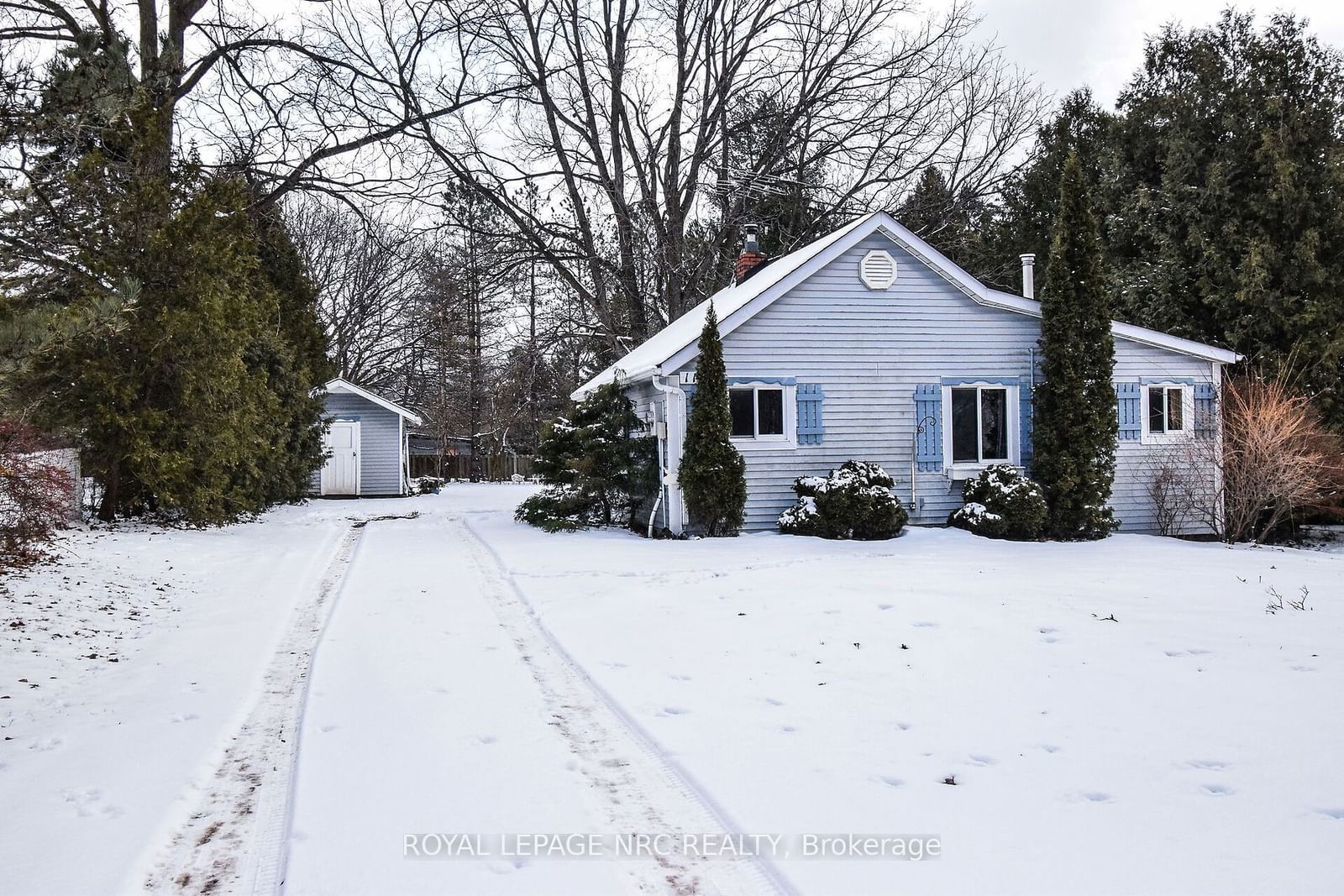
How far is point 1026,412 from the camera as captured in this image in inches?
609

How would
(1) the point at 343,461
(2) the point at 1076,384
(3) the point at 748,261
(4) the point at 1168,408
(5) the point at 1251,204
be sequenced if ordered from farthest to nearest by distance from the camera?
(1) the point at 343,461 < (5) the point at 1251,204 < (3) the point at 748,261 < (4) the point at 1168,408 < (2) the point at 1076,384

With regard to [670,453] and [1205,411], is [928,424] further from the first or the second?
[1205,411]

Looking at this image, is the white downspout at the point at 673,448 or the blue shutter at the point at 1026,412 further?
the blue shutter at the point at 1026,412

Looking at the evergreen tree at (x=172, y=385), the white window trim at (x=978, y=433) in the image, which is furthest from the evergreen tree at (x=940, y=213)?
the evergreen tree at (x=172, y=385)

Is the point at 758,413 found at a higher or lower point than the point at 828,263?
lower

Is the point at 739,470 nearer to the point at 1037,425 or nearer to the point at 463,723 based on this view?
the point at 1037,425

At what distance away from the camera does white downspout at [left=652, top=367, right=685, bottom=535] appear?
46.6ft

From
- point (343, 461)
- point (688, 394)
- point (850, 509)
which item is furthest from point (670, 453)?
point (343, 461)

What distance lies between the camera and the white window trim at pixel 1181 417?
15.6 m

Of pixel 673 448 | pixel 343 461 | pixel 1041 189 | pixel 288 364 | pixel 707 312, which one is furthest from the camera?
pixel 1041 189

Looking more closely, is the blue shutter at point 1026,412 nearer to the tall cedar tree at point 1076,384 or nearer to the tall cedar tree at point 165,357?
the tall cedar tree at point 1076,384

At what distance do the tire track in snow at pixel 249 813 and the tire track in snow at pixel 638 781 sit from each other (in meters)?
1.37

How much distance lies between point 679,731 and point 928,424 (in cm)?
1122

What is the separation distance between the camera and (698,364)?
13961 millimetres
